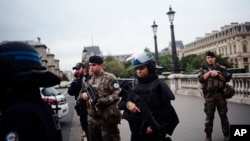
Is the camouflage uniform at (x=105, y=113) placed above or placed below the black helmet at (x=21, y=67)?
below

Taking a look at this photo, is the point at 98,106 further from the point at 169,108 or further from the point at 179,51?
the point at 179,51

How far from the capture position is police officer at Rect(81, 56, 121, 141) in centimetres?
479

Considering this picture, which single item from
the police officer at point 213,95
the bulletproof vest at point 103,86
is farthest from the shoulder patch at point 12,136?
the police officer at point 213,95

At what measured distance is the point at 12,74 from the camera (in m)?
1.76

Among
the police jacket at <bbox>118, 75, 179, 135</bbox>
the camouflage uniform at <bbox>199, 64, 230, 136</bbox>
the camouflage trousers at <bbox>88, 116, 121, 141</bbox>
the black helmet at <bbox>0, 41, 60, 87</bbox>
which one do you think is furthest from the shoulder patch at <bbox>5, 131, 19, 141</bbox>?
the camouflage uniform at <bbox>199, 64, 230, 136</bbox>

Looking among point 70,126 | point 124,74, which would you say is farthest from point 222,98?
point 124,74

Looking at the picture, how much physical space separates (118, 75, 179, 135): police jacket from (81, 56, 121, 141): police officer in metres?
0.81

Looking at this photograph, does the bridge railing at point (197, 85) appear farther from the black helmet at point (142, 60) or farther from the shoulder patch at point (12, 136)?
the shoulder patch at point (12, 136)

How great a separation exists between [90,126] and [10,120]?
130 inches

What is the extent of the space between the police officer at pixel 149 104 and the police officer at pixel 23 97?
200cm

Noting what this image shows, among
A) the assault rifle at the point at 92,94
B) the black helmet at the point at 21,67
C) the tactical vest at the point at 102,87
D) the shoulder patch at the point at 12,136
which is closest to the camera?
the shoulder patch at the point at 12,136

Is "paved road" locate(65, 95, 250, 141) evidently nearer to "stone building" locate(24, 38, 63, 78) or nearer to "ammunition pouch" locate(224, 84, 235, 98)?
"ammunition pouch" locate(224, 84, 235, 98)

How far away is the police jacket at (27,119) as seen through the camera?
5.28ft

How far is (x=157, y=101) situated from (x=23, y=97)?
92.1 inches
